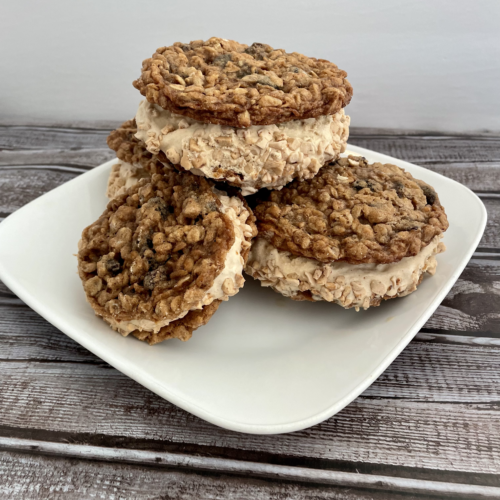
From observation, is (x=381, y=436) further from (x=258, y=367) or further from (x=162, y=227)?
(x=162, y=227)

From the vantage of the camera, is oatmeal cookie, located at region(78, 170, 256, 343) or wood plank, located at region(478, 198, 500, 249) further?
wood plank, located at region(478, 198, 500, 249)

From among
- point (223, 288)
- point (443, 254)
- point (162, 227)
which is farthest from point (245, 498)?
point (443, 254)

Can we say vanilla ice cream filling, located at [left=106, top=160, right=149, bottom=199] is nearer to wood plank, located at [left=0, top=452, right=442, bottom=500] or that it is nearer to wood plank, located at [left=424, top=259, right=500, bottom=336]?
wood plank, located at [left=0, top=452, right=442, bottom=500]

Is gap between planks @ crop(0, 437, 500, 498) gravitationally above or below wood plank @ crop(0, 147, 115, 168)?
above

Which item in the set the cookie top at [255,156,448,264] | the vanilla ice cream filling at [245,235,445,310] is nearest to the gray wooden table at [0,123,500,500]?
the vanilla ice cream filling at [245,235,445,310]

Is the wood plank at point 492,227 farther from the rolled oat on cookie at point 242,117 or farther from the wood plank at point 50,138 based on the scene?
the wood plank at point 50,138

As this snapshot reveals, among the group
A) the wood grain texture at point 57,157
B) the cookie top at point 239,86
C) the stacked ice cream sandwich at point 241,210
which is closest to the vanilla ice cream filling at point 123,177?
the stacked ice cream sandwich at point 241,210
